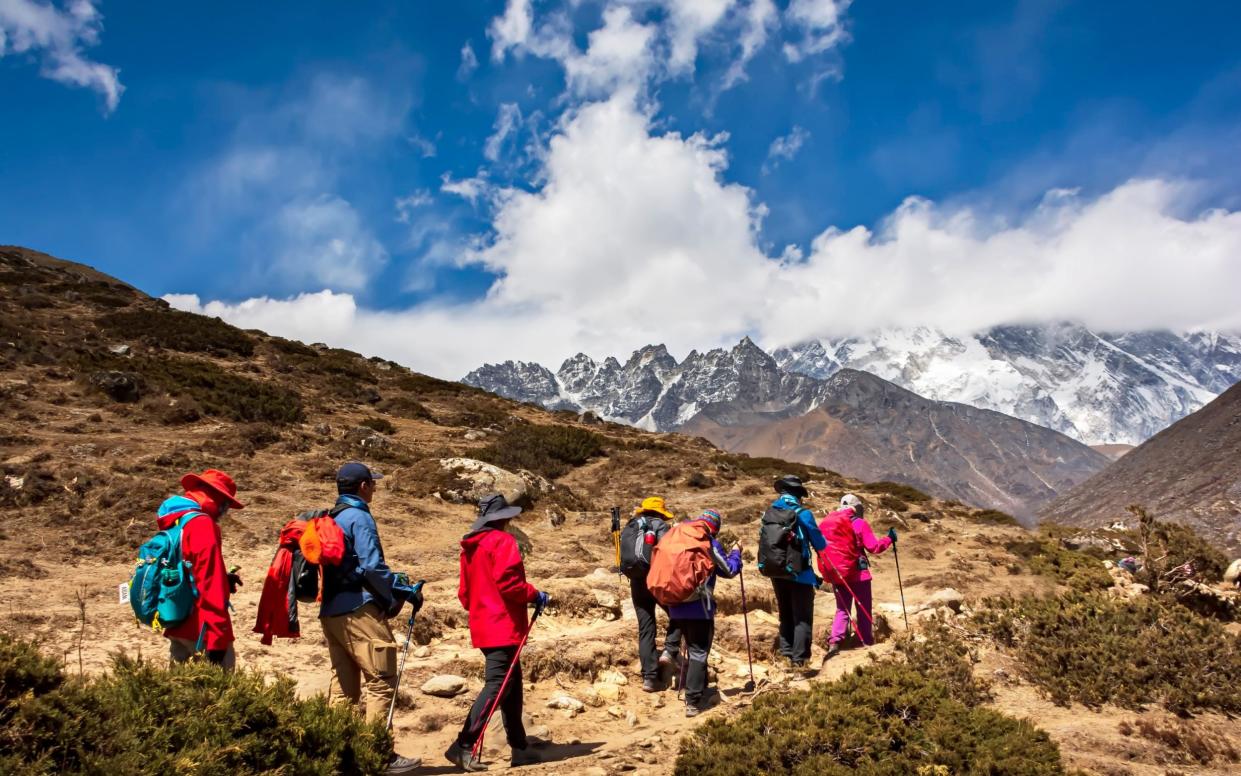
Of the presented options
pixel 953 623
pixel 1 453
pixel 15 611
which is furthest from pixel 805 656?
pixel 1 453

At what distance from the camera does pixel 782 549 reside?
770 centimetres

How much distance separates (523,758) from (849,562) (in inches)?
183

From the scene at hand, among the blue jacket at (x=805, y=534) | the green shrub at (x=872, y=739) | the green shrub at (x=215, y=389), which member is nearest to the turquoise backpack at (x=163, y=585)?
the green shrub at (x=872, y=739)

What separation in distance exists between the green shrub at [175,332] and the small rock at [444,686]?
31636 millimetres

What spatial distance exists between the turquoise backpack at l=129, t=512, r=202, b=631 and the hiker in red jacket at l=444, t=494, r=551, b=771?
76.8 inches

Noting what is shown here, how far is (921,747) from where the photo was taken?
4.78 meters

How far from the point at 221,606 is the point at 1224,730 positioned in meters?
7.90

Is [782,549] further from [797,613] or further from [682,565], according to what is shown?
[682,565]

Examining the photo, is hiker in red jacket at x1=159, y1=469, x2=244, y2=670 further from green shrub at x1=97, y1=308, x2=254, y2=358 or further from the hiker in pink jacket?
green shrub at x1=97, y1=308, x2=254, y2=358

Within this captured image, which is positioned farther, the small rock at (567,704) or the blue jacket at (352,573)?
the small rock at (567,704)

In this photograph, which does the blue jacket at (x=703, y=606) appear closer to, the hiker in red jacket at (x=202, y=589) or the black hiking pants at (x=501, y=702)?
the black hiking pants at (x=501, y=702)

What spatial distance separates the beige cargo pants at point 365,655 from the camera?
17.2ft

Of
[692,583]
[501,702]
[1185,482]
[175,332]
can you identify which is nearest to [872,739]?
[692,583]

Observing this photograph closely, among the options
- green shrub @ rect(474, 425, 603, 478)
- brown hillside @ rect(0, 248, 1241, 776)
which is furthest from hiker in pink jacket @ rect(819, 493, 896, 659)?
green shrub @ rect(474, 425, 603, 478)
